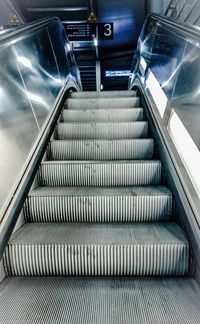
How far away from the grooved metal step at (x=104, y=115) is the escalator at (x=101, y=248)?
0.93 metres

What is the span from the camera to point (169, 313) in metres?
1.31

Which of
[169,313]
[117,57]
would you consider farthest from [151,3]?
[169,313]

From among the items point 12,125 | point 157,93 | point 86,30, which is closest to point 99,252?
point 12,125

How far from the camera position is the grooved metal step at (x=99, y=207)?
2.01m

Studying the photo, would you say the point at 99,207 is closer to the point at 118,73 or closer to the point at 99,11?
the point at 99,11

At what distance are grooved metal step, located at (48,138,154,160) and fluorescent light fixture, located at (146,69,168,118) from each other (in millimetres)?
362

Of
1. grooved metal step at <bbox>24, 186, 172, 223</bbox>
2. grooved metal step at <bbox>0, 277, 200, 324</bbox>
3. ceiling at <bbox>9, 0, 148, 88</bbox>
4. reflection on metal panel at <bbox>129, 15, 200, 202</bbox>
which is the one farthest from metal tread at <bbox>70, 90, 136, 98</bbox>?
ceiling at <bbox>9, 0, 148, 88</bbox>

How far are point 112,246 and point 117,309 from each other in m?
0.37

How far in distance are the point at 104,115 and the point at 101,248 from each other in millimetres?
2053

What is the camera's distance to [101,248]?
1.64 meters

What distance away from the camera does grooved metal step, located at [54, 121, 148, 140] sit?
3020mm

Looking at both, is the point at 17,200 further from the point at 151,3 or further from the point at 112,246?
the point at 151,3

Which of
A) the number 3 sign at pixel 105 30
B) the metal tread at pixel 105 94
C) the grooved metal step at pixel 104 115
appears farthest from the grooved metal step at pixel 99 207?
the number 3 sign at pixel 105 30

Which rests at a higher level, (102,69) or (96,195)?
(102,69)
